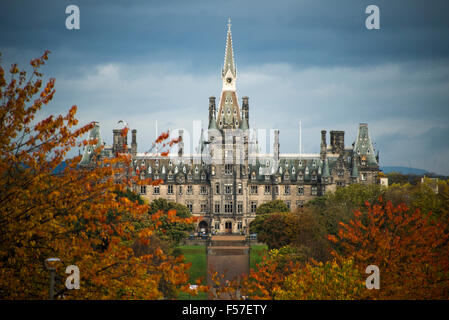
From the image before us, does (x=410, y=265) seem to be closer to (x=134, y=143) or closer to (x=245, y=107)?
(x=245, y=107)

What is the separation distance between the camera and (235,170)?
352ft

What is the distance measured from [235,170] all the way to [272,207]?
35.4ft

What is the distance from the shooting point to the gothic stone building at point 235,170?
107562mm

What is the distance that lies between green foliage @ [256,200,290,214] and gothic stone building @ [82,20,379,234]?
5.95m

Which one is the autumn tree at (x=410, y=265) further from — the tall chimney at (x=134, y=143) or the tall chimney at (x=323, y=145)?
the tall chimney at (x=134, y=143)

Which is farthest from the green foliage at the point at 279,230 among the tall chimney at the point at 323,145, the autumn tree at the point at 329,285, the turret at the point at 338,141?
the turret at the point at 338,141

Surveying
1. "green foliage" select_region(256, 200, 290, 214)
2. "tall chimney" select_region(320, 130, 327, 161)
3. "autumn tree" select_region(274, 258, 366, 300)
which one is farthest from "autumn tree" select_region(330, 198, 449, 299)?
"tall chimney" select_region(320, 130, 327, 161)

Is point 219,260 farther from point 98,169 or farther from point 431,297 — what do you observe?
point 98,169

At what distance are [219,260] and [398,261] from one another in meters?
38.1

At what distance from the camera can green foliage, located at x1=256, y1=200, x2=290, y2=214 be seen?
331 ft

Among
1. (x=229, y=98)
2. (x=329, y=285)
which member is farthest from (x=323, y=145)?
(x=329, y=285)

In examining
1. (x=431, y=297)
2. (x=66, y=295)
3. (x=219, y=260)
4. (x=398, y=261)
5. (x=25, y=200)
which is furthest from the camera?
(x=219, y=260)

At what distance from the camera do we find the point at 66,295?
2288 centimetres

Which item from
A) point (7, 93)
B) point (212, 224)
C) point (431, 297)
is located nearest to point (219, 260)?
point (212, 224)
